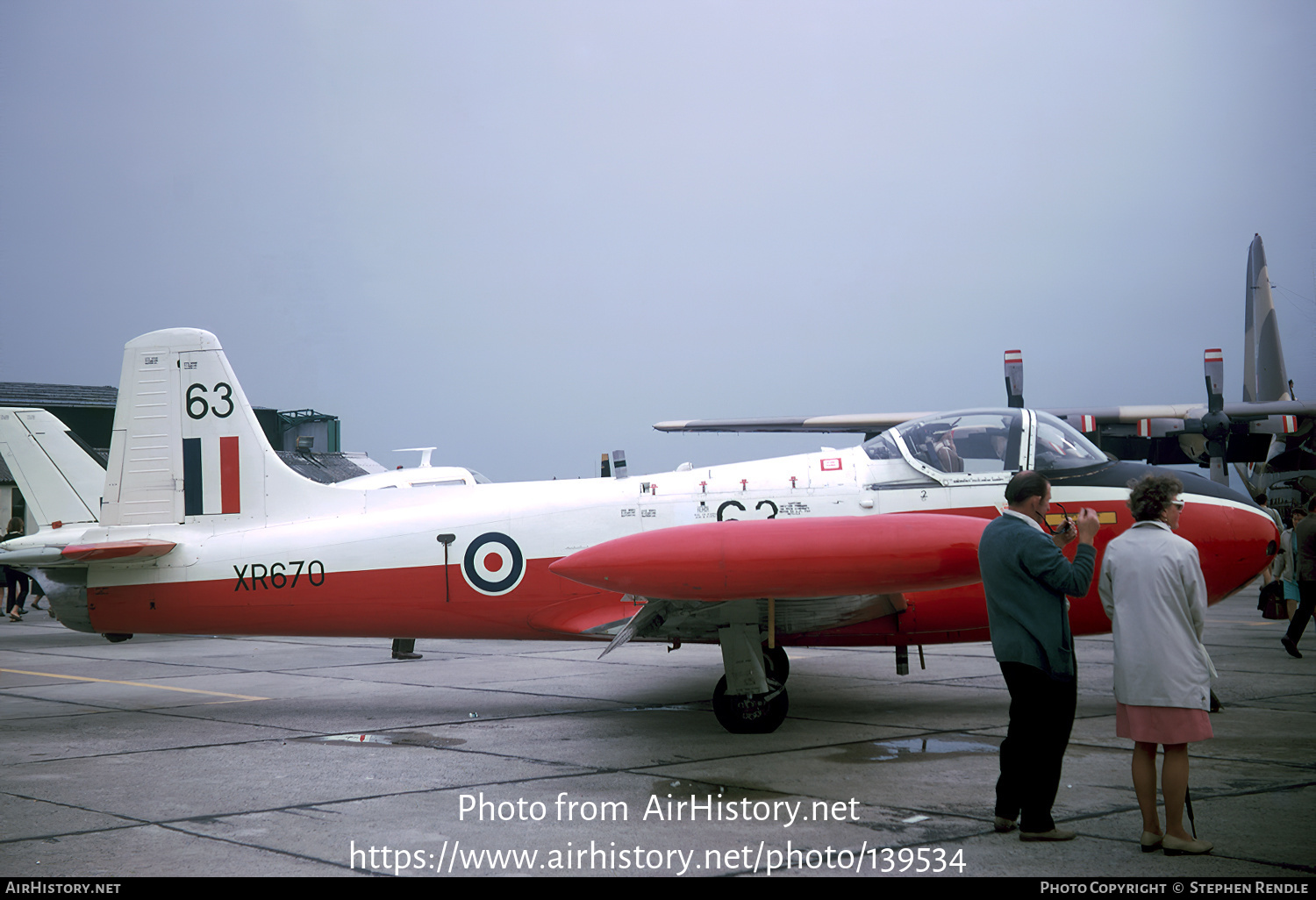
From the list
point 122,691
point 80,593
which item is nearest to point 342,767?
point 80,593

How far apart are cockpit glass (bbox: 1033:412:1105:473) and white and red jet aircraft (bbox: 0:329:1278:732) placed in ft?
0.06

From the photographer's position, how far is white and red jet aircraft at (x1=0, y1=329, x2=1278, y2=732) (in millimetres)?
7418

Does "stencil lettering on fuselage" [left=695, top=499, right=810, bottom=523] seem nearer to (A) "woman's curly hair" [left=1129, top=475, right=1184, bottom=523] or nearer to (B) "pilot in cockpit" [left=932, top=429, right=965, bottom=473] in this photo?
(B) "pilot in cockpit" [left=932, top=429, right=965, bottom=473]

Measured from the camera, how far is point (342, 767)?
6688 mm

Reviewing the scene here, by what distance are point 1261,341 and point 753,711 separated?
26.5 metres

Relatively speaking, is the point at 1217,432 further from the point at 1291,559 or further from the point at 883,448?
the point at 883,448

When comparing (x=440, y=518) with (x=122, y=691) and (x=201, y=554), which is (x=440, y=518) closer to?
(x=201, y=554)

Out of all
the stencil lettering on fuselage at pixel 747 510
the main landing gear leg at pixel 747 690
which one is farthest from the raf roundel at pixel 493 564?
the main landing gear leg at pixel 747 690

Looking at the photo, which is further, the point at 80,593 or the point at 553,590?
the point at 80,593

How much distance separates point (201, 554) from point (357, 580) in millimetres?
1566

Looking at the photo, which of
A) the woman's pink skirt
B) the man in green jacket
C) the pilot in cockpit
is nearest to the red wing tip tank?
the man in green jacket
